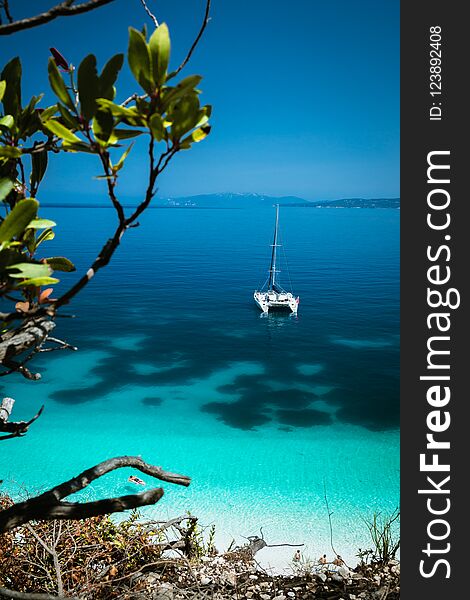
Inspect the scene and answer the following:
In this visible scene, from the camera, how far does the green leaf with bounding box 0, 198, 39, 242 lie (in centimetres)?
82

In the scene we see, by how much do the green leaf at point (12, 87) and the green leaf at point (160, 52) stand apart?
17.7 inches

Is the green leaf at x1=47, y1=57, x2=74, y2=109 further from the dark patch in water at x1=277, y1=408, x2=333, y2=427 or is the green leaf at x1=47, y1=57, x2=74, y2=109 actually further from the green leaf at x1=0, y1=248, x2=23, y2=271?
the dark patch in water at x1=277, y1=408, x2=333, y2=427

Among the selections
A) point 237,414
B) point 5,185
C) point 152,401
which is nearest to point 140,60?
point 5,185

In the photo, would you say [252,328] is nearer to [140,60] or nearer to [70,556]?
[70,556]

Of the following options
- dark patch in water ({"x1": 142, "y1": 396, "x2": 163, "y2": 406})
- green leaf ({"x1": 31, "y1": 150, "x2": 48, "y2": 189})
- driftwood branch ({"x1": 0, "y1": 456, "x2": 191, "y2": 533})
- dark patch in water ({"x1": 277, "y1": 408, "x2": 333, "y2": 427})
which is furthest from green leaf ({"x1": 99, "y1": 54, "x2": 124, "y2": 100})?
dark patch in water ({"x1": 142, "y1": 396, "x2": 163, "y2": 406})

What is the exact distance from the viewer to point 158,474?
1.49m

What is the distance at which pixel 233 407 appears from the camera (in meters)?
13.5

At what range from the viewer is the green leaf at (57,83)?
30.9 inches

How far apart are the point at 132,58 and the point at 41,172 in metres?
0.59

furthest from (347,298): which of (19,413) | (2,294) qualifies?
(2,294)

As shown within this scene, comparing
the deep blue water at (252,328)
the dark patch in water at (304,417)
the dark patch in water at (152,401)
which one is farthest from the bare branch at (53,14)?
the dark patch in water at (152,401)

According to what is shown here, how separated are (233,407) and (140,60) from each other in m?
13.2

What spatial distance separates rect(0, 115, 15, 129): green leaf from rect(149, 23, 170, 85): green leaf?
17.7 inches

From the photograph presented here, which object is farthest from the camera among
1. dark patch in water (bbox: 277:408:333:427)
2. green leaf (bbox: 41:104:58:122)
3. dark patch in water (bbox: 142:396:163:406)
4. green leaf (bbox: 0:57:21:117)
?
dark patch in water (bbox: 142:396:163:406)
